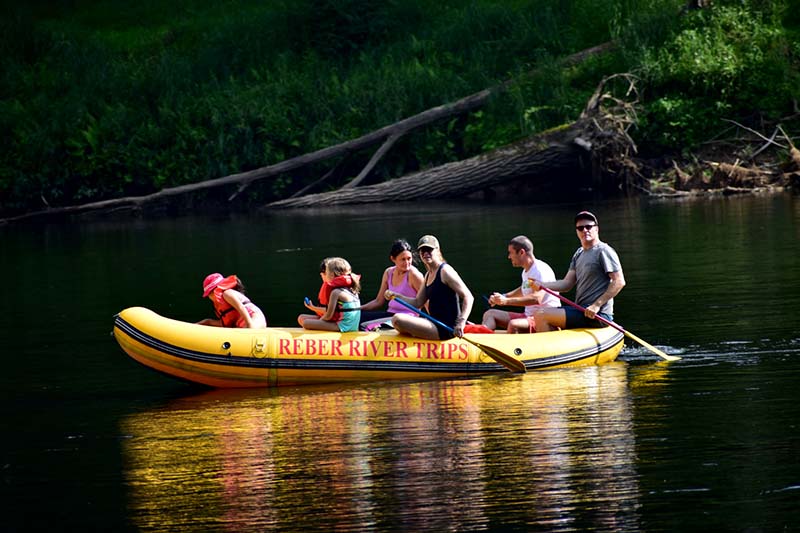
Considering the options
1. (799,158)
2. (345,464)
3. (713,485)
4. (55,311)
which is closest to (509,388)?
(345,464)

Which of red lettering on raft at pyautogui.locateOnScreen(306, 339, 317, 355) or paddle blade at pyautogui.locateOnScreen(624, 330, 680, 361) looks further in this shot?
paddle blade at pyautogui.locateOnScreen(624, 330, 680, 361)

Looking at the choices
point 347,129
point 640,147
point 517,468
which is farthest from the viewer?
Result: point 347,129

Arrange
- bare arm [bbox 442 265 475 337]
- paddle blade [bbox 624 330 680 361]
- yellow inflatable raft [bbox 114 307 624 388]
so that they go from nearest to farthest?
yellow inflatable raft [bbox 114 307 624 388] → bare arm [bbox 442 265 475 337] → paddle blade [bbox 624 330 680 361]

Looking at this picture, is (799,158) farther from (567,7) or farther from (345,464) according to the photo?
(345,464)

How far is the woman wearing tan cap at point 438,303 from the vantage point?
36.6 feet

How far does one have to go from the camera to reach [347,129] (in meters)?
33.5

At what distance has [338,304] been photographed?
11305 millimetres

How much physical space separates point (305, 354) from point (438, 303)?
46.1 inches

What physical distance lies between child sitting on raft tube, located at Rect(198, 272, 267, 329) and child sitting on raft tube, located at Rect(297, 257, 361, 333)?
17.4 inches

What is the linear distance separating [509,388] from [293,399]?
1.66 metres

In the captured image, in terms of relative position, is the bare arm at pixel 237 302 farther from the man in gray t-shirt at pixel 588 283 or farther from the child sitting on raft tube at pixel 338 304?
the man in gray t-shirt at pixel 588 283

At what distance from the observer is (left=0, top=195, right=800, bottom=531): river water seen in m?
7.26

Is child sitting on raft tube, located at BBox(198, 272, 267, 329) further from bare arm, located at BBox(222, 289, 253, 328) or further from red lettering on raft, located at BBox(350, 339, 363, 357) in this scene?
red lettering on raft, located at BBox(350, 339, 363, 357)

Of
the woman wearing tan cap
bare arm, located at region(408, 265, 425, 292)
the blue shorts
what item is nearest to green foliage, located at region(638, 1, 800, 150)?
the blue shorts
